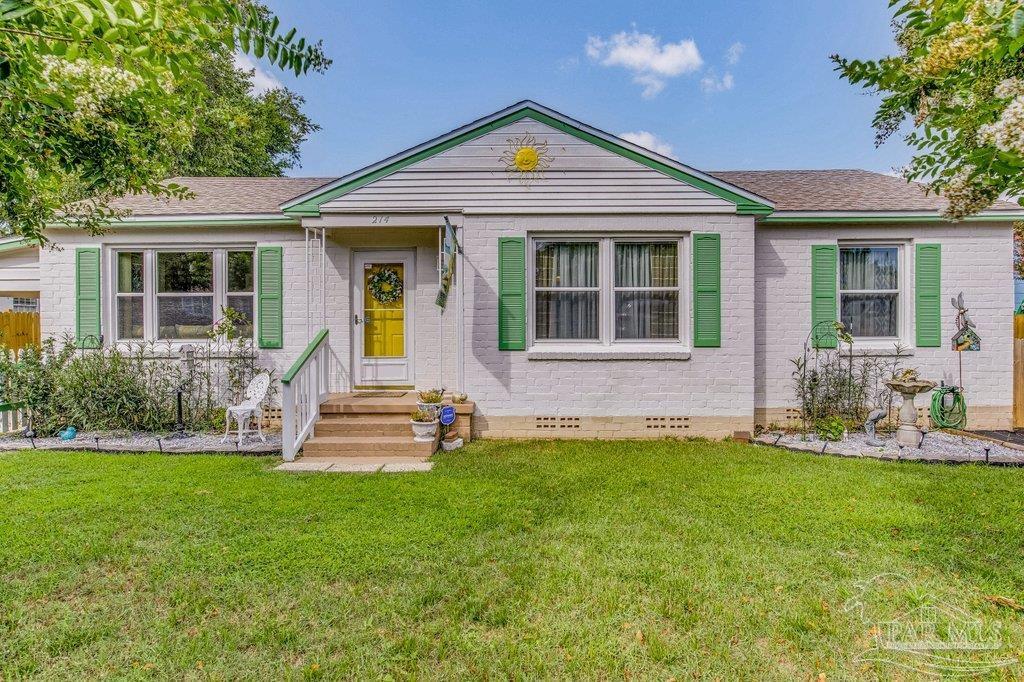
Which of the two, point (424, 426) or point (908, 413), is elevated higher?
point (908, 413)

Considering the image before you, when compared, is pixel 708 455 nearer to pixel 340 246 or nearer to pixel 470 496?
pixel 470 496

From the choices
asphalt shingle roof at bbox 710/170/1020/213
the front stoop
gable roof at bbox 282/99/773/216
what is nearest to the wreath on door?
gable roof at bbox 282/99/773/216

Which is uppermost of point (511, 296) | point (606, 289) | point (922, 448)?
point (606, 289)

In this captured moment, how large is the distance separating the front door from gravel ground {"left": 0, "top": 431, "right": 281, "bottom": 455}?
188cm

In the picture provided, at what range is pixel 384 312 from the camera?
7441 millimetres

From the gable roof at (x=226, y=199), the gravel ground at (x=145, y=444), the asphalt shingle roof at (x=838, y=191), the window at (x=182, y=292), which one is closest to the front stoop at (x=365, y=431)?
the gravel ground at (x=145, y=444)

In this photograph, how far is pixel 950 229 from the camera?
7066 millimetres

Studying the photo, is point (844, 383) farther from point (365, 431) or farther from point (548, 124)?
point (365, 431)

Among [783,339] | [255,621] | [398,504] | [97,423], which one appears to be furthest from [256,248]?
[783,339]

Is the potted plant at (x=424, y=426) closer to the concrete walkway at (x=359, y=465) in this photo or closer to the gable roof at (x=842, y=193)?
the concrete walkway at (x=359, y=465)

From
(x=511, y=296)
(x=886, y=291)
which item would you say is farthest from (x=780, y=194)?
(x=511, y=296)

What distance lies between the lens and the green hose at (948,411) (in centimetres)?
671

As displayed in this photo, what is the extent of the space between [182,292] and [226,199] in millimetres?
1811

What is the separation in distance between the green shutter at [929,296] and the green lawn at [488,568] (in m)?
2.53
